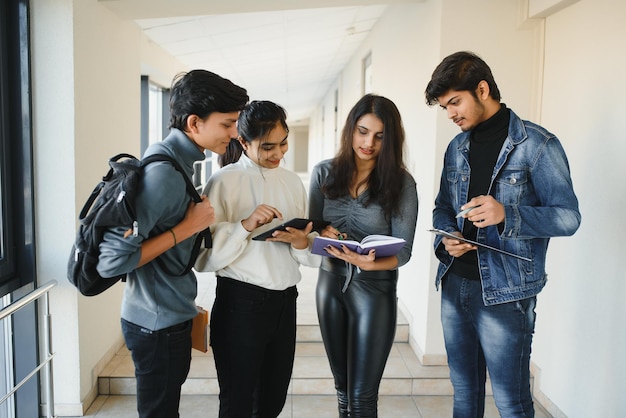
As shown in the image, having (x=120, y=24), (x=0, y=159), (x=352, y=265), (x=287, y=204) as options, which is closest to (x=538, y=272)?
(x=352, y=265)

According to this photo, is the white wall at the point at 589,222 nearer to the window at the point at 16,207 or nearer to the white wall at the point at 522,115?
the white wall at the point at 522,115

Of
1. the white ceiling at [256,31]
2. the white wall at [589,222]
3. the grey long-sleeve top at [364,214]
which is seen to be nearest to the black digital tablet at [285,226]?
the grey long-sleeve top at [364,214]

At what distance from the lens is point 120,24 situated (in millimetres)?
3018

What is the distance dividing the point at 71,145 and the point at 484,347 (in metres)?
2.11

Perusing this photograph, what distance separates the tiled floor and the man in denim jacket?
4.41ft

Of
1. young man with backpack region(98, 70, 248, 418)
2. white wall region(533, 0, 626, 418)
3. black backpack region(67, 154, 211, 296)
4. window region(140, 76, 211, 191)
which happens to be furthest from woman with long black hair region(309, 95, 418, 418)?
window region(140, 76, 211, 191)

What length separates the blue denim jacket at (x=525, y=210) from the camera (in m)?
1.51

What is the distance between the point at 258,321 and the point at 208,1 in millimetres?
1949

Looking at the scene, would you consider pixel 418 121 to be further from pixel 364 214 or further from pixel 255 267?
pixel 255 267

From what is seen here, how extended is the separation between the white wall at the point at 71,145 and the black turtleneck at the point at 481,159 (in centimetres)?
192

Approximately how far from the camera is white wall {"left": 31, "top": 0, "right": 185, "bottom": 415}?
8.01ft

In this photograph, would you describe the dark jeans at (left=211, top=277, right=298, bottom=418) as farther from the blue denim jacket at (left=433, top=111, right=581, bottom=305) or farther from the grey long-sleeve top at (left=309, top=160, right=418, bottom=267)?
the blue denim jacket at (left=433, top=111, right=581, bottom=305)

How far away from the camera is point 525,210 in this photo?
1.51 m

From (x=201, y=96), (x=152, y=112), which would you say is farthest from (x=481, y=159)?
(x=152, y=112)
